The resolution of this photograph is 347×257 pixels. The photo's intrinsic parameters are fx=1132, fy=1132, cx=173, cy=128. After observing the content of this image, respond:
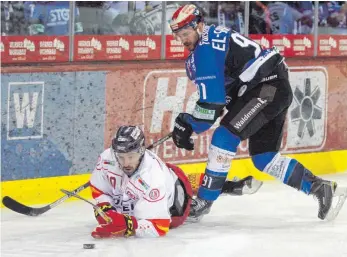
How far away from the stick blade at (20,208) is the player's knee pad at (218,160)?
2.65 feet

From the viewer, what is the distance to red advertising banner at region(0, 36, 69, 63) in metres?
6.21

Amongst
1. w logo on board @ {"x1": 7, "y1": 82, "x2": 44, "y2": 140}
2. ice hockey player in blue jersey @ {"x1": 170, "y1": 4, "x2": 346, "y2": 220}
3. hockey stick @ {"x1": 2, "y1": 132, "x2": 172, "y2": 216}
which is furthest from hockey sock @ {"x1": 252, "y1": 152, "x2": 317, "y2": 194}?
w logo on board @ {"x1": 7, "y1": 82, "x2": 44, "y2": 140}

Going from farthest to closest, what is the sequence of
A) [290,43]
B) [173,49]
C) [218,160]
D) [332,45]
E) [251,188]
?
[332,45], [290,43], [173,49], [251,188], [218,160]

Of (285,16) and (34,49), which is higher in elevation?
(285,16)

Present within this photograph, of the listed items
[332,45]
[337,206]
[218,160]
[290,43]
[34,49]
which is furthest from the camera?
[332,45]

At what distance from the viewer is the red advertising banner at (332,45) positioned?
7.97 meters

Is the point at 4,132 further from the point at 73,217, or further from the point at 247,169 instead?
the point at 247,169

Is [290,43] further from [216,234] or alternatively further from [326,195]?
[216,234]

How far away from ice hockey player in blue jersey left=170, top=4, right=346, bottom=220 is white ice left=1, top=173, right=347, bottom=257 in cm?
21

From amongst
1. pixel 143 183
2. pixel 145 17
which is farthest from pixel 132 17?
pixel 143 183

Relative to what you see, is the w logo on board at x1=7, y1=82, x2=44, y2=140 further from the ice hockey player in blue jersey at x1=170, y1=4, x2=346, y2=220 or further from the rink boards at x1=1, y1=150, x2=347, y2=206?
the ice hockey player in blue jersey at x1=170, y1=4, x2=346, y2=220

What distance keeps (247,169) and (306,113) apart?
0.68 metres

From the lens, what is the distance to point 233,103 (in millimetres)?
5578

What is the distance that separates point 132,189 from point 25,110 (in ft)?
4.06
